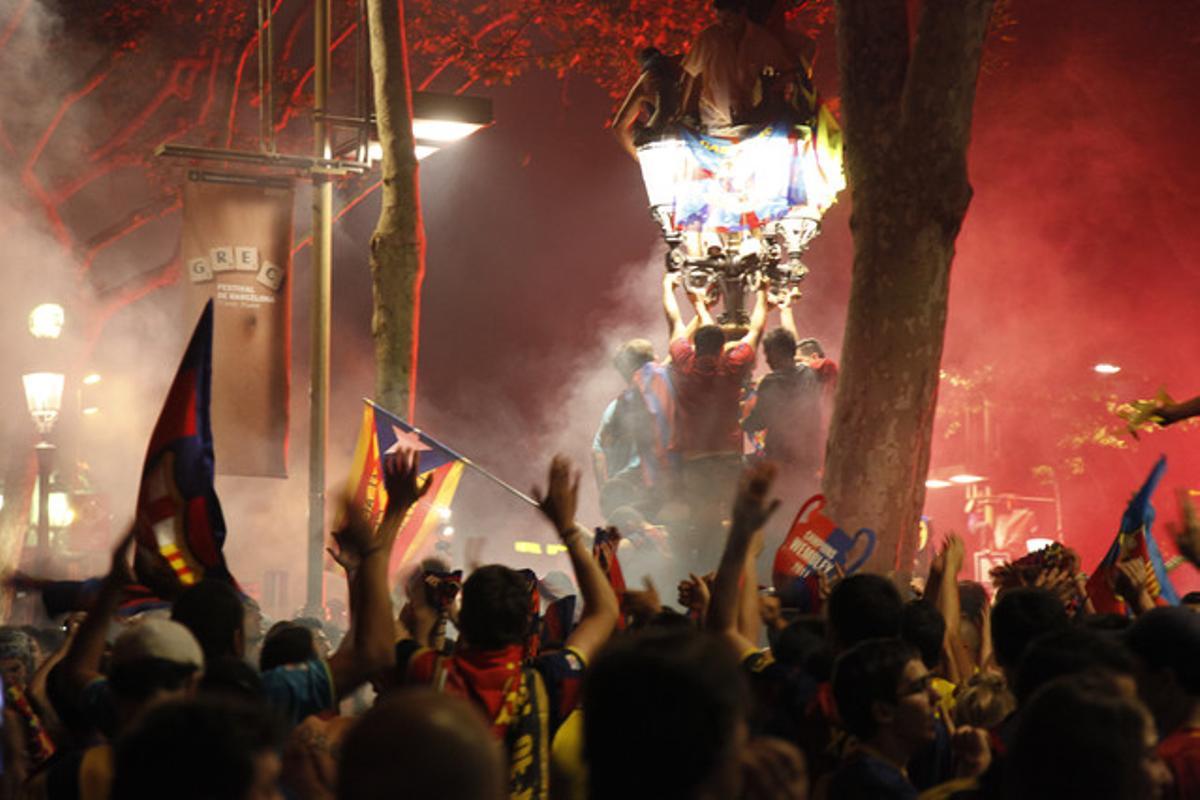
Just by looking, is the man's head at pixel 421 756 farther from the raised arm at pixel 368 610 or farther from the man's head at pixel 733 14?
the man's head at pixel 733 14

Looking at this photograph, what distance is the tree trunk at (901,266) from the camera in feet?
34.6

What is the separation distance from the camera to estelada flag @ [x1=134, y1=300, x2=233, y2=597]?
5555 mm

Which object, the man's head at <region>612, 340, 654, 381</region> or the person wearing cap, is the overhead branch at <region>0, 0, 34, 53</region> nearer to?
the man's head at <region>612, 340, 654, 381</region>

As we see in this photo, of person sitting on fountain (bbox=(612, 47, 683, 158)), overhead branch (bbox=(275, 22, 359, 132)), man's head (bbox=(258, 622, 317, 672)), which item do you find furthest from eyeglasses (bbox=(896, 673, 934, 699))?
overhead branch (bbox=(275, 22, 359, 132))

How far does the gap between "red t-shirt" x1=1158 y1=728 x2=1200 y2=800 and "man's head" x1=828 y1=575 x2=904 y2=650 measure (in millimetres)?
1049

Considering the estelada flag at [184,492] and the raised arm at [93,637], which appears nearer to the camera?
the raised arm at [93,637]

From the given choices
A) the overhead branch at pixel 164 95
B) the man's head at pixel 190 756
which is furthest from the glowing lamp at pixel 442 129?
the overhead branch at pixel 164 95

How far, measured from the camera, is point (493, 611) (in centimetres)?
464

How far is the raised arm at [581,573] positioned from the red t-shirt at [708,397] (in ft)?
24.1

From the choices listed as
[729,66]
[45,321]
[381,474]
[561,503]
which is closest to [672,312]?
[729,66]

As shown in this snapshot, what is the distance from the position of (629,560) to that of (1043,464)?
21058mm

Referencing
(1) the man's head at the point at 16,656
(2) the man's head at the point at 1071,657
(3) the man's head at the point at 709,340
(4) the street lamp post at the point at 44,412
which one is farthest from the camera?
(4) the street lamp post at the point at 44,412

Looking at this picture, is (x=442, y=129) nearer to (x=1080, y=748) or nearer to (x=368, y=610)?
(x=368, y=610)

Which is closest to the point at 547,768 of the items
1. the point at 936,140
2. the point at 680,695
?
the point at 680,695
